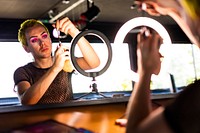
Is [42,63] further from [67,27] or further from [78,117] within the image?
[78,117]

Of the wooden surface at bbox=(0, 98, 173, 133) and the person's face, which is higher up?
the person's face

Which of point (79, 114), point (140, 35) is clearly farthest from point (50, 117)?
point (140, 35)

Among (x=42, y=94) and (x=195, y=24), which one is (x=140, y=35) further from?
(x=42, y=94)

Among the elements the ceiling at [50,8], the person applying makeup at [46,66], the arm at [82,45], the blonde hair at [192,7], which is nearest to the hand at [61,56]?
the person applying makeup at [46,66]

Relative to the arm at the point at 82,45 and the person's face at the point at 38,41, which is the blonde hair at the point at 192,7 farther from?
the person's face at the point at 38,41

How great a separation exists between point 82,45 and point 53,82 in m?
0.36

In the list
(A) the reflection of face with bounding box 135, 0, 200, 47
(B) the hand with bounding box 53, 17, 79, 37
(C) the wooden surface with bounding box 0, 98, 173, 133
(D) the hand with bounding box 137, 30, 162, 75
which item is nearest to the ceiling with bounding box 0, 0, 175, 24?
(B) the hand with bounding box 53, 17, 79, 37

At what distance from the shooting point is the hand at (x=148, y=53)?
1.01m

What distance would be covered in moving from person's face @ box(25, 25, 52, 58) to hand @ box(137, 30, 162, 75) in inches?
57.9

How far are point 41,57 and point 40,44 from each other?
0.11 metres

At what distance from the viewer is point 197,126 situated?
88 cm

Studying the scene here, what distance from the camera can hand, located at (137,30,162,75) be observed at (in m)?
1.01

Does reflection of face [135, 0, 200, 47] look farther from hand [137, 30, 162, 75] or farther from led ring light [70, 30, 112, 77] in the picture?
led ring light [70, 30, 112, 77]

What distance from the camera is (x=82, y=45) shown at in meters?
2.36
